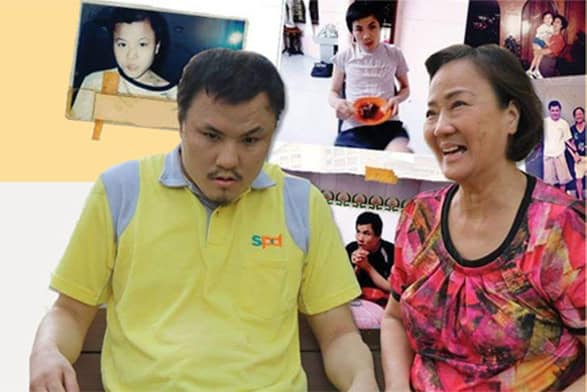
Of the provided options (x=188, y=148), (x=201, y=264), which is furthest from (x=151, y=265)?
(x=188, y=148)

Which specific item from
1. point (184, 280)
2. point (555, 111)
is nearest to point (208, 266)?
point (184, 280)

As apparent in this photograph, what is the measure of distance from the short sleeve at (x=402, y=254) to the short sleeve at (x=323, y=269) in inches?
3.7

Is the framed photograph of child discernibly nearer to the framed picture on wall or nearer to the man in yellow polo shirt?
the framed picture on wall

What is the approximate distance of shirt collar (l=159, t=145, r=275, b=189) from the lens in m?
1.72

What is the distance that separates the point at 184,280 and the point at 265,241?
191mm

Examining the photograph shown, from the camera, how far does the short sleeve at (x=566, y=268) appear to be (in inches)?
59.0

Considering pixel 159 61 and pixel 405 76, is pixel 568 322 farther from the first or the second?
pixel 159 61

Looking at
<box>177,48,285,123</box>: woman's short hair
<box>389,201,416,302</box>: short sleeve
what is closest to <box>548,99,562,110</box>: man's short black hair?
<box>389,201,416,302</box>: short sleeve

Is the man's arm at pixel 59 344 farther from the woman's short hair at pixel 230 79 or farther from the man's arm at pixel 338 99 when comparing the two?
the man's arm at pixel 338 99

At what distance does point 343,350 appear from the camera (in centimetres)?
177

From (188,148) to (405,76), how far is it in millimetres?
962

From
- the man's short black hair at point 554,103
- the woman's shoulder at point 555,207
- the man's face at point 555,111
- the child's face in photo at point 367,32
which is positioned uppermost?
the child's face in photo at point 367,32

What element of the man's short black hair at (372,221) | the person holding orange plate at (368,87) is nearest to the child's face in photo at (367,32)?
the person holding orange plate at (368,87)

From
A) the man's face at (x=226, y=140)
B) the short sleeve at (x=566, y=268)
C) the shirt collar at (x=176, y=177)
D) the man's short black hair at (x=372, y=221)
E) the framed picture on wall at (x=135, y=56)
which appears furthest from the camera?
the man's short black hair at (x=372, y=221)
